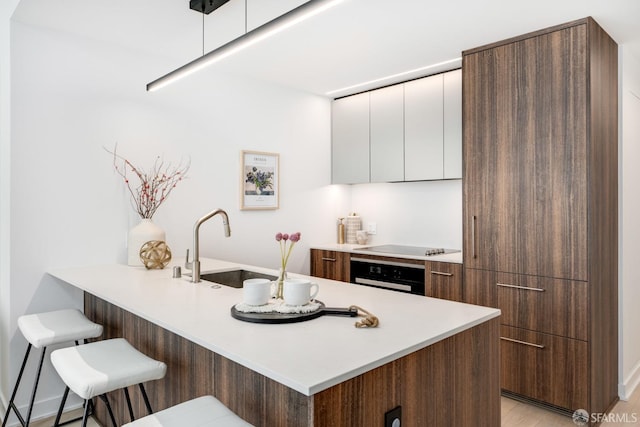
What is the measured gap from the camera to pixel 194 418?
1333 millimetres

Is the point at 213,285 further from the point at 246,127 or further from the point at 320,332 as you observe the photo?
the point at 246,127

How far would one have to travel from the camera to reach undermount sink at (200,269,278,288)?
9.02 ft

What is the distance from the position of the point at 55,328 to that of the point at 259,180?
79.1 inches

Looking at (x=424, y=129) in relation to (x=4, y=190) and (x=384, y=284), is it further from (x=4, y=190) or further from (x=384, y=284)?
(x=4, y=190)

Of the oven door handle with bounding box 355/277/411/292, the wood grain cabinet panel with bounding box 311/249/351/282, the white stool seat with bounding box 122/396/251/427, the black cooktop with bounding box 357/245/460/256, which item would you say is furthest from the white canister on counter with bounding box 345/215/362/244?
the white stool seat with bounding box 122/396/251/427

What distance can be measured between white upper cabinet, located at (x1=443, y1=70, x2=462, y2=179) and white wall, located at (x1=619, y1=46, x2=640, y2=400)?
1.07 metres

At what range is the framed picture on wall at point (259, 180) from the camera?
3.73m

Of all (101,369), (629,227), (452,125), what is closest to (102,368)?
(101,369)

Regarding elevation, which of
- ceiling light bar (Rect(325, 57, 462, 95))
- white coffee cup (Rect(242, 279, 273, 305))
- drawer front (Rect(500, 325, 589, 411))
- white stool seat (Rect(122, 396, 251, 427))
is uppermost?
ceiling light bar (Rect(325, 57, 462, 95))

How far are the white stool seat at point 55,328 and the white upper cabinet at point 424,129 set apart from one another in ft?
8.77

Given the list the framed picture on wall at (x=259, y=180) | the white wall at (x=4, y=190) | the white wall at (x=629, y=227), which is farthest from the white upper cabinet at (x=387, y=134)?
the white wall at (x=4, y=190)

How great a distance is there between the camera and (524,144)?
282cm

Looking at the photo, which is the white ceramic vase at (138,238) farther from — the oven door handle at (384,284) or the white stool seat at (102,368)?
the oven door handle at (384,284)

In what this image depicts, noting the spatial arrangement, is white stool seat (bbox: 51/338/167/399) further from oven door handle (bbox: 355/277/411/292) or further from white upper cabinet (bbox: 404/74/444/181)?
white upper cabinet (bbox: 404/74/444/181)
